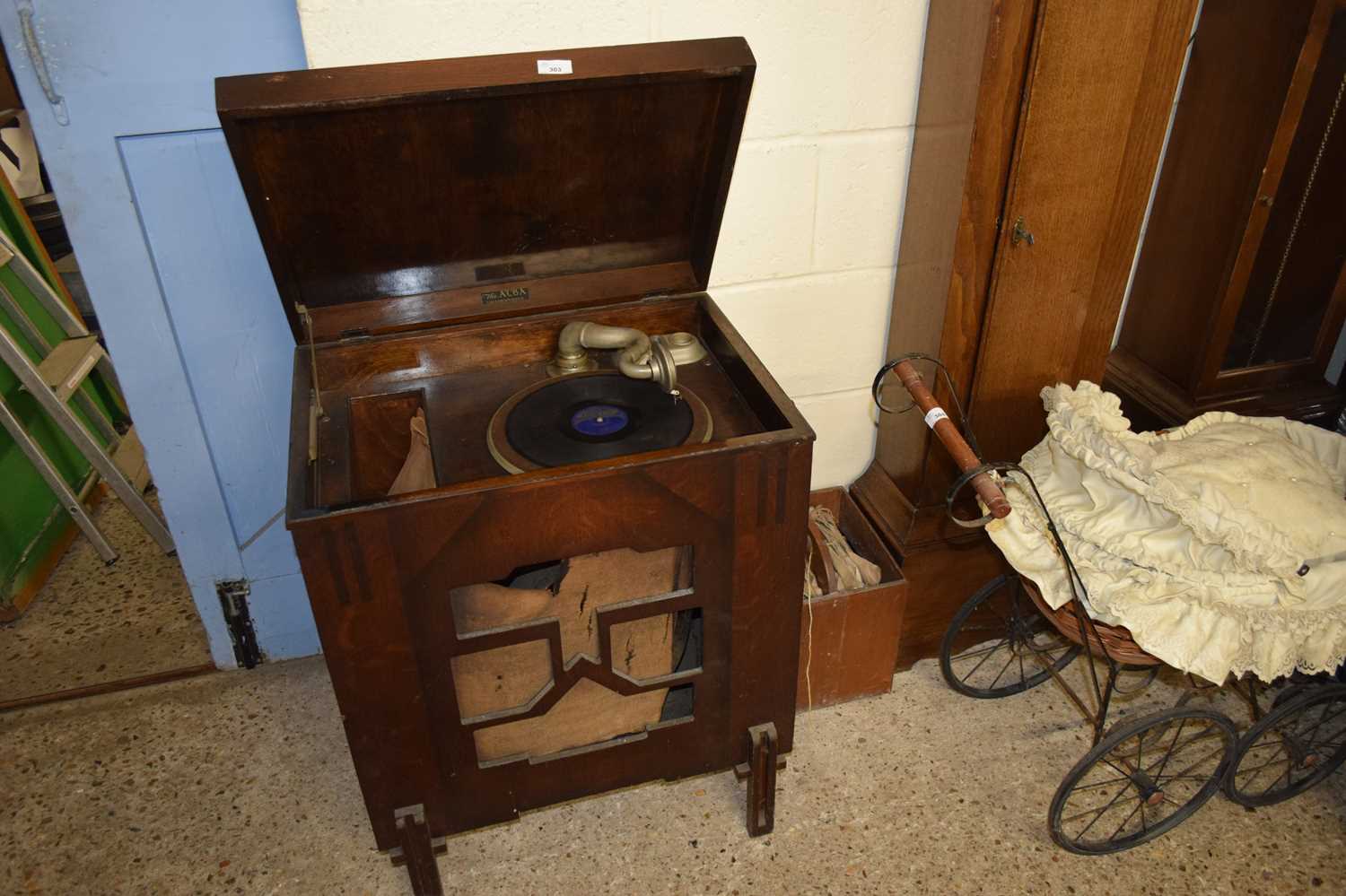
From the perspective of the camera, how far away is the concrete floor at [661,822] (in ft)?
5.61

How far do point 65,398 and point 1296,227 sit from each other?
2694mm

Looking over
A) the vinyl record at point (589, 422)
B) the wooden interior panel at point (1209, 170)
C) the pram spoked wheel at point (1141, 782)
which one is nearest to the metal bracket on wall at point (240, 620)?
the vinyl record at point (589, 422)

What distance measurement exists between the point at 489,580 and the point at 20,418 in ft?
5.78

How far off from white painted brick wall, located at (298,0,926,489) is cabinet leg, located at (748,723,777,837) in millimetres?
751

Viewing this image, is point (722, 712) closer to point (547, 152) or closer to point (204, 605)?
point (547, 152)

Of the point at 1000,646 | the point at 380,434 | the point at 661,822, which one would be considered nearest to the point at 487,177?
the point at 380,434

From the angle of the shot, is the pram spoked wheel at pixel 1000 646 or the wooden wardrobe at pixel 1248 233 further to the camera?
the pram spoked wheel at pixel 1000 646

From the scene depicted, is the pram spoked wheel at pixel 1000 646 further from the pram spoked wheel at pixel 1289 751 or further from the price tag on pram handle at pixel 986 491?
the price tag on pram handle at pixel 986 491

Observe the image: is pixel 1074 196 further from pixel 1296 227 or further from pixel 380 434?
pixel 380 434

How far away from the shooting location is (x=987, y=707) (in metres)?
2.04

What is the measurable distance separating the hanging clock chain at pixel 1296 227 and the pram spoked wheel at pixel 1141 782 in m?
0.83

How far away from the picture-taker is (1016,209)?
1.66 meters

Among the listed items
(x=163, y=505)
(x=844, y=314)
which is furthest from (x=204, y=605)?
(x=844, y=314)

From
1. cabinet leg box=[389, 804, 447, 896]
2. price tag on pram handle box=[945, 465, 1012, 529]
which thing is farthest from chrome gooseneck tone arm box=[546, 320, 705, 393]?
cabinet leg box=[389, 804, 447, 896]
